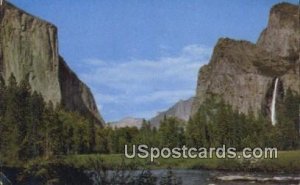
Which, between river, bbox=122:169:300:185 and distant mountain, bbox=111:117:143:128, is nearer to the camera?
river, bbox=122:169:300:185

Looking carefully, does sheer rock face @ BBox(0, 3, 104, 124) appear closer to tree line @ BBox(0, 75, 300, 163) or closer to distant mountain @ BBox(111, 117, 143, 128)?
tree line @ BBox(0, 75, 300, 163)

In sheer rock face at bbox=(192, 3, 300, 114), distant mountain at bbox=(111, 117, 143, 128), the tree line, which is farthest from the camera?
sheer rock face at bbox=(192, 3, 300, 114)

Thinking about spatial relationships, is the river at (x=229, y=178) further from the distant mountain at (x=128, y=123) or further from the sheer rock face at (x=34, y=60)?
the sheer rock face at (x=34, y=60)

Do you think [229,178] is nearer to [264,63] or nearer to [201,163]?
[201,163]

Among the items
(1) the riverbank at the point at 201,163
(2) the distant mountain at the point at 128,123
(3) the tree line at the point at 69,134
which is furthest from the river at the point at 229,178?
(2) the distant mountain at the point at 128,123

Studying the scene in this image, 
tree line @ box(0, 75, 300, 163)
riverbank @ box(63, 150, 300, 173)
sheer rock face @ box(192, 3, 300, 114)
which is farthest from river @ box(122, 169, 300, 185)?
sheer rock face @ box(192, 3, 300, 114)

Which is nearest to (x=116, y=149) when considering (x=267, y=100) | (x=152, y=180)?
(x=152, y=180)
